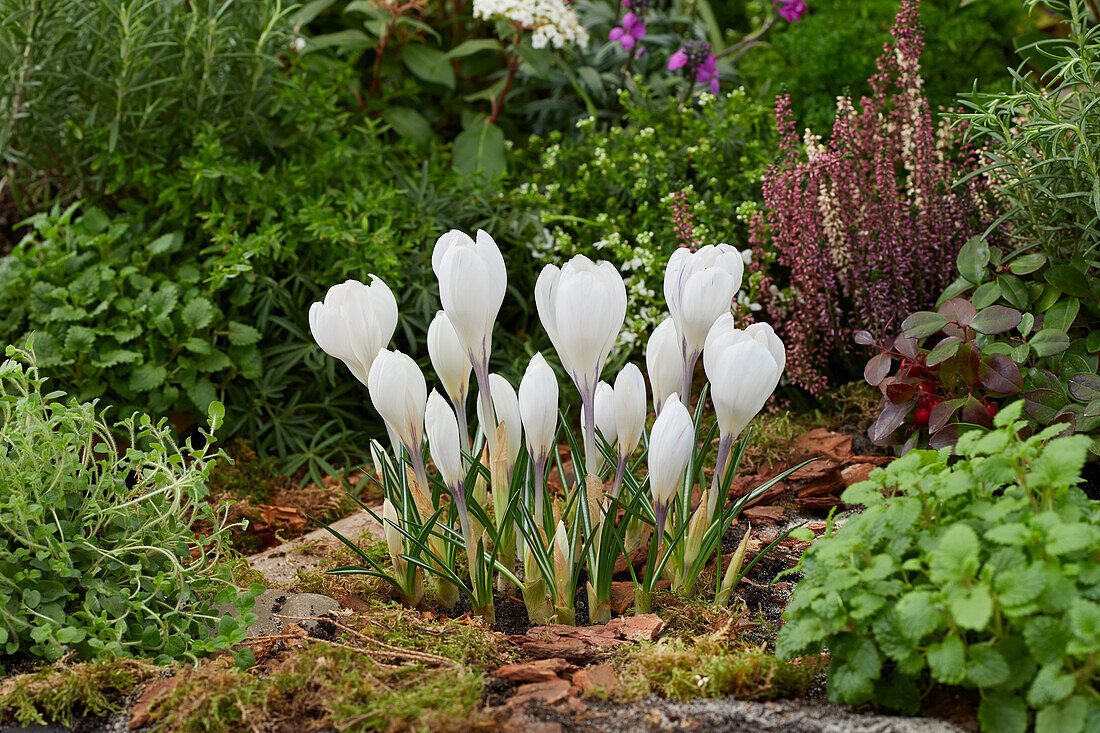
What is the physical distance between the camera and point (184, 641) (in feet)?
5.26

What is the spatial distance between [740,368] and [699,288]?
176 millimetres

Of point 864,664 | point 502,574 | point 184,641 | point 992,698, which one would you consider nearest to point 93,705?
point 184,641

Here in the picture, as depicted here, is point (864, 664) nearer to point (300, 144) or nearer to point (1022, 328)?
point (1022, 328)

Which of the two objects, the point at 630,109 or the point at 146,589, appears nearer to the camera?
the point at 146,589

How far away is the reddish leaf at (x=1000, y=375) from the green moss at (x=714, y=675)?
0.94m

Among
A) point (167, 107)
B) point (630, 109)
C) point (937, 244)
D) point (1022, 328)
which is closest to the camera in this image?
point (1022, 328)

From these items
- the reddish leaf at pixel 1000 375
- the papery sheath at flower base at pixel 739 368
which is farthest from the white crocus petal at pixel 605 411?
the reddish leaf at pixel 1000 375

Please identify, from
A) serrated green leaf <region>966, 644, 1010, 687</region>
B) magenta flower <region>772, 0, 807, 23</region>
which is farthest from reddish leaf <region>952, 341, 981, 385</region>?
magenta flower <region>772, 0, 807, 23</region>

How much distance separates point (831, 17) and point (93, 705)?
355 centimetres

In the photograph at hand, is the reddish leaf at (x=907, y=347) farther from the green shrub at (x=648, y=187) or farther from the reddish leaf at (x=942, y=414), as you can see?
the green shrub at (x=648, y=187)

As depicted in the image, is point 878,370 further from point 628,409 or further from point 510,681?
point 510,681

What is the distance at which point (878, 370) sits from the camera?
7.37 feet

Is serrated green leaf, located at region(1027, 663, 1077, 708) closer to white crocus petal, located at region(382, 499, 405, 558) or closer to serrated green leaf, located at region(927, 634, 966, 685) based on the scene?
serrated green leaf, located at region(927, 634, 966, 685)

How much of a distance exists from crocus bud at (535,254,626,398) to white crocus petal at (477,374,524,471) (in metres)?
0.14
